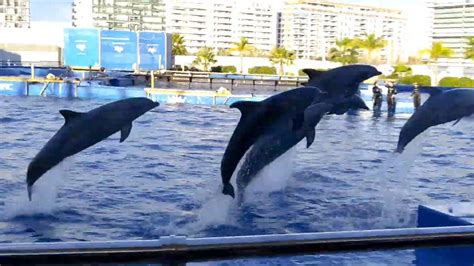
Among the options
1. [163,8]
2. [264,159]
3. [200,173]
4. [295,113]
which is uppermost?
[163,8]

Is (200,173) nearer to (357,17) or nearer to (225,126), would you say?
(225,126)

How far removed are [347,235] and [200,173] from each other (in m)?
9.90

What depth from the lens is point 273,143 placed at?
7.68m

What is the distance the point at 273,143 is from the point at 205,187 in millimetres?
2717

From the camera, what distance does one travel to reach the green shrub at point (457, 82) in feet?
129

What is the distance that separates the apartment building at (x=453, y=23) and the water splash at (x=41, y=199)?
103091 mm

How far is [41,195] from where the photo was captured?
870 cm

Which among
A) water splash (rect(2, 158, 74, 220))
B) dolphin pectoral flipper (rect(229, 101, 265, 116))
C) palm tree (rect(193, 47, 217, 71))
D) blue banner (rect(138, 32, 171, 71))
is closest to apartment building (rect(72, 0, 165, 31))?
palm tree (rect(193, 47, 217, 71))

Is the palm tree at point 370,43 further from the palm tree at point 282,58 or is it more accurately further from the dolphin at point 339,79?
the dolphin at point 339,79

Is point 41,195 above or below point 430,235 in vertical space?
below

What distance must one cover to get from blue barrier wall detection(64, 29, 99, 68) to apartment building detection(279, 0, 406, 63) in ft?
295

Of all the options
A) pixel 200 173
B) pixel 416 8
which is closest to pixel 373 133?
pixel 200 173

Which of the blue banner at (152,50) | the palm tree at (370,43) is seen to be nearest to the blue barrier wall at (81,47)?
the blue banner at (152,50)

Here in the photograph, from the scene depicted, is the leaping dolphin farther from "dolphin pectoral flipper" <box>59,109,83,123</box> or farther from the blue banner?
the blue banner
